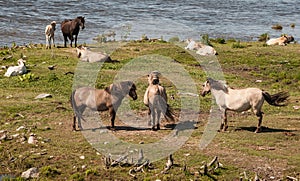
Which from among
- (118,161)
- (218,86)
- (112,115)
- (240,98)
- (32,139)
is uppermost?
(218,86)

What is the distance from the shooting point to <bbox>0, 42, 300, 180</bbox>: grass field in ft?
35.9

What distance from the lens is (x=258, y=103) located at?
12711mm

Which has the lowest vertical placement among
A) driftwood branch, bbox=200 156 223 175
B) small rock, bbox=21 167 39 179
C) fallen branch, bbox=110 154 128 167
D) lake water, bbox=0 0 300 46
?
lake water, bbox=0 0 300 46

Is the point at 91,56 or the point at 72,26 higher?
the point at 72,26

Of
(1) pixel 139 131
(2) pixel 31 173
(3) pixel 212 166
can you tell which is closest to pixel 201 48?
(1) pixel 139 131

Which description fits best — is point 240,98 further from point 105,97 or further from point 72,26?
point 72,26

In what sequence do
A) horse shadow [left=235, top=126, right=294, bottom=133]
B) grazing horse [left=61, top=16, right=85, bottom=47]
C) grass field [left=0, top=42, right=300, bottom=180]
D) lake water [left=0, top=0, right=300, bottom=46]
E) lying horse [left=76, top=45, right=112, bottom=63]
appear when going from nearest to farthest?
grass field [left=0, top=42, right=300, bottom=180] < horse shadow [left=235, top=126, right=294, bottom=133] < lying horse [left=76, top=45, right=112, bottom=63] < grazing horse [left=61, top=16, right=85, bottom=47] < lake water [left=0, top=0, right=300, bottom=46]

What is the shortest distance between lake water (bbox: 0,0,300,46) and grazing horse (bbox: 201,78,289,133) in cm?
→ 1834

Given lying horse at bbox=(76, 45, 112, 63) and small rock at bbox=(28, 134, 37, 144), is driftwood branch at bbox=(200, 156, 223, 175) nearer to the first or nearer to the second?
small rock at bbox=(28, 134, 37, 144)

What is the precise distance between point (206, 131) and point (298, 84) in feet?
21.9

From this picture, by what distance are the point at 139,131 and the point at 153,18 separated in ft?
96.6

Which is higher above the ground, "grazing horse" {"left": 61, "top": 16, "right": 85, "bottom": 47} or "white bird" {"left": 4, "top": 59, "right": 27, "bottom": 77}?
"grazing horse" {"left": 61, "top": 16, "right": 85, "bottom": 47}

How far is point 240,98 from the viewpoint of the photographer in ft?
42.3

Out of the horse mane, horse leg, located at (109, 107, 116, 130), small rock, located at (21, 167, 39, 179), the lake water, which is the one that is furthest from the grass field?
the lake water
